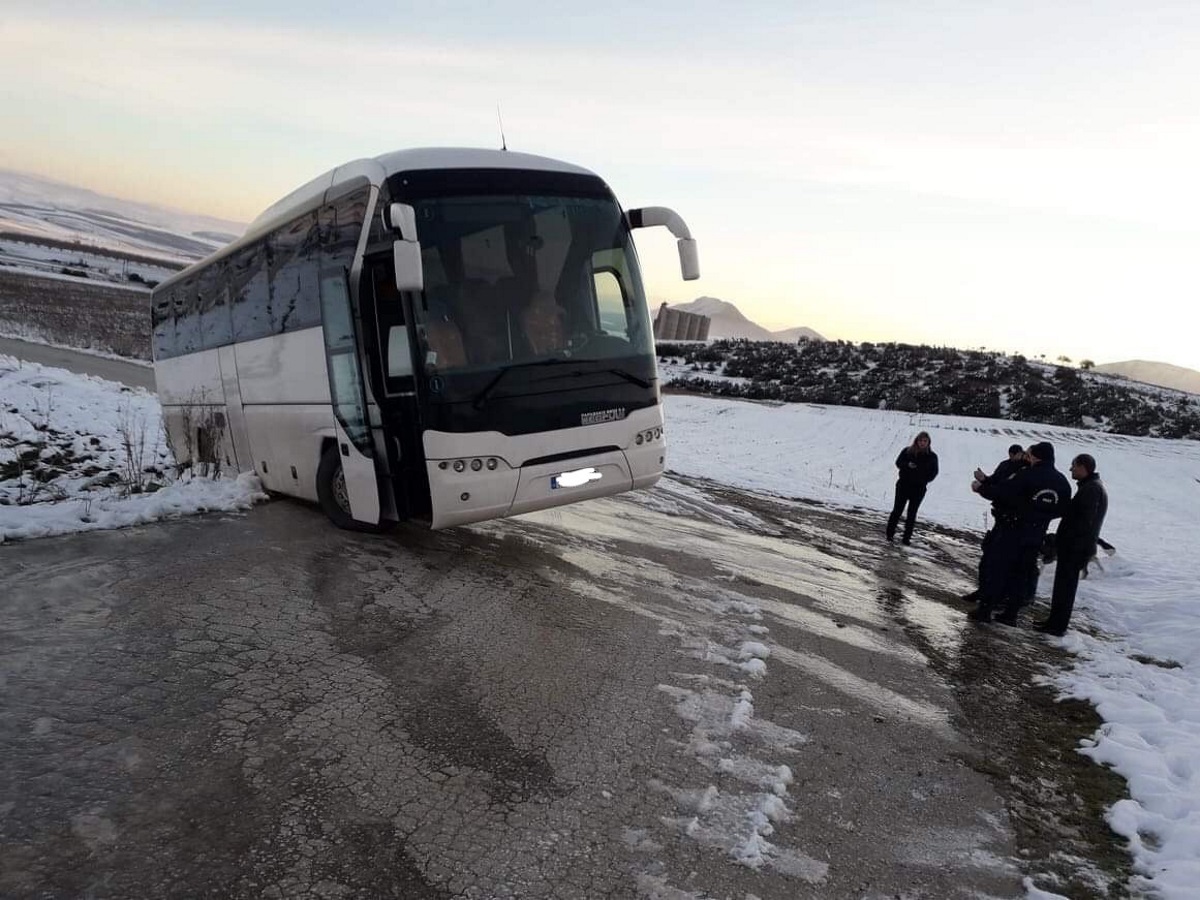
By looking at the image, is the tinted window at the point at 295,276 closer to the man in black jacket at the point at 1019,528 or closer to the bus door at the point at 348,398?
the bus door at the point at 348,398

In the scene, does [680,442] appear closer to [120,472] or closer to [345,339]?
[120,472]

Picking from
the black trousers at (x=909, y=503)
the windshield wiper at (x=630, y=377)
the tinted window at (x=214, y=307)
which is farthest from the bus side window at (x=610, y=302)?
the black trousers at (x=909, y=503)

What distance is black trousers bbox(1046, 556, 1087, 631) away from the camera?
7.49m

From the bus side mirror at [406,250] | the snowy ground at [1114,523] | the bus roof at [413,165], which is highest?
the bus roof at [413,165]

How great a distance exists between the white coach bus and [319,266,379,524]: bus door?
2 centimetres

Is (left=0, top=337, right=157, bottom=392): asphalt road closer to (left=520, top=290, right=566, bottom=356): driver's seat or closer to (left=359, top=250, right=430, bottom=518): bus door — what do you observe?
(left=359, top=250, right=430, bottom=518): bus door

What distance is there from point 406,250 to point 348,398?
178 cm

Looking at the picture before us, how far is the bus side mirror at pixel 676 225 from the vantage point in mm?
8031

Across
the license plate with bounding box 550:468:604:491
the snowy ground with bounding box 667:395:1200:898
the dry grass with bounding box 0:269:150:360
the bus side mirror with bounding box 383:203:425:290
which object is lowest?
the snowy ground with bounding box 667:395:1200:898

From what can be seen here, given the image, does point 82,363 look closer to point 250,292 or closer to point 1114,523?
point 250,292

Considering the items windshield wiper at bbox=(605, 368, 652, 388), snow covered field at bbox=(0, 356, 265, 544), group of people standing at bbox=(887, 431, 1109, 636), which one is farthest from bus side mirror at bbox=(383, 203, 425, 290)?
group of people standing at bbox=(887, 431, 1109, 636)

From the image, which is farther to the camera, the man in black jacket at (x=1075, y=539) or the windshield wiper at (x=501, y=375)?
the man in black jacket at (x=1075, y=539)

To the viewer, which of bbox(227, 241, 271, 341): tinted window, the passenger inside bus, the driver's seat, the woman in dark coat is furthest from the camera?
the woman in dark coat

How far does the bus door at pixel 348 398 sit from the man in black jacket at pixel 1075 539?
6.67 m
